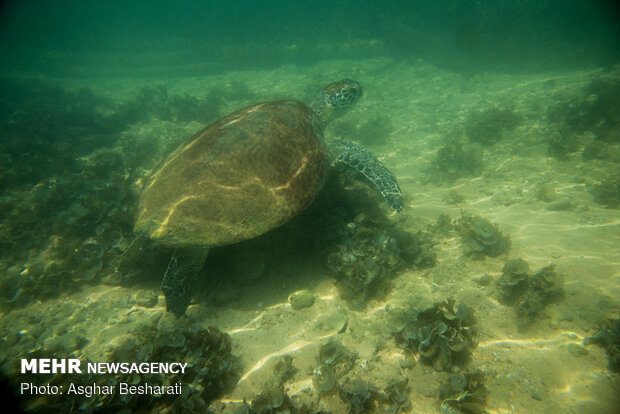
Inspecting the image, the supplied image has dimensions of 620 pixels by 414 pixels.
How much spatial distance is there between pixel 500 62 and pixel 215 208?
2939cm

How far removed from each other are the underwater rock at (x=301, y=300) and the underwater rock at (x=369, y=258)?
1.85ft

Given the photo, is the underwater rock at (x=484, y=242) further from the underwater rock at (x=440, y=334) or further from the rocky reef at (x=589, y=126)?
the rocky reef at (x=589, y=126)

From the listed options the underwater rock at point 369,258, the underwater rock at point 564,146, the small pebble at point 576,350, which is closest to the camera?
the small pebble at point 576,350

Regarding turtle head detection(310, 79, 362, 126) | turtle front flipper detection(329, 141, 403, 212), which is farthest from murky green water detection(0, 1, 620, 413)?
turtle head detection(310, 79, 362, 126)

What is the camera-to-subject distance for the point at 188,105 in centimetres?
1548

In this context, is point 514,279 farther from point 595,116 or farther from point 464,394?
point 595,116

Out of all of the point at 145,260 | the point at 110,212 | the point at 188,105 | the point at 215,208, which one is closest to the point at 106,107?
the point at 188,105

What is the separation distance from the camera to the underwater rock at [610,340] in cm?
290

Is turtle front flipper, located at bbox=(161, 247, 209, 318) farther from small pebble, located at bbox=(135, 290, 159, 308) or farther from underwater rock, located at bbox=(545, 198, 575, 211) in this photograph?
underwater rock, located at bbox=(545, 198, 575, 211)

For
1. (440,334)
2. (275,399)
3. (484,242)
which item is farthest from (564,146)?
(275,399)

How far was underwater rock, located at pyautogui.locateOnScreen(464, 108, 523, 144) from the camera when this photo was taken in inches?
402

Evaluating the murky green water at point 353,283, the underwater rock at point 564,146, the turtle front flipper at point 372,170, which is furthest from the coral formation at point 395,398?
the underwater rock at point 564,146

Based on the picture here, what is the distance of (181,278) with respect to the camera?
3.96 meters

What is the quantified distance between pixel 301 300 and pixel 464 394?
2397mm
